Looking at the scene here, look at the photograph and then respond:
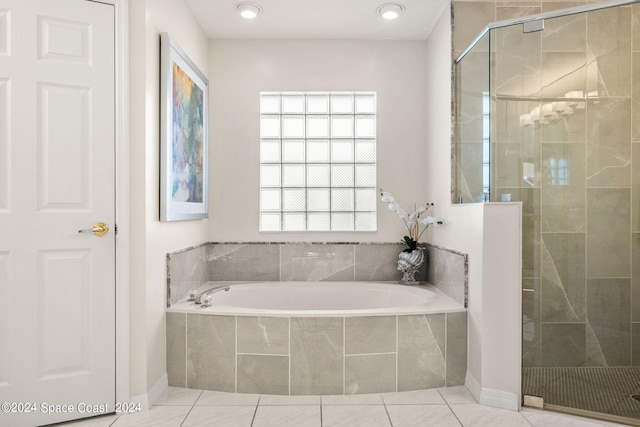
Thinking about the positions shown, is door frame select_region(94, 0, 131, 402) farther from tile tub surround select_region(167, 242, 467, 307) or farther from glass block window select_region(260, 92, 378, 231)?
glass block window select_region(260, 92, 378, 231)

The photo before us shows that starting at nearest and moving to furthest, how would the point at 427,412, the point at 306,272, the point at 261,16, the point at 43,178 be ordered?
the point at 43,178
the point at 427,412
the point at 261,16
the point at 306,272

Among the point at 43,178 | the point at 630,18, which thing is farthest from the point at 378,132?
the point at 43,178

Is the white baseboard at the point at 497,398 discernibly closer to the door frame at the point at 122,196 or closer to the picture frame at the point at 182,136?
the door frame at the point at 122,196

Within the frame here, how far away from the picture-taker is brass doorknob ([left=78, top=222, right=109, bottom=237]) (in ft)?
6.88

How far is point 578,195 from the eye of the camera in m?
2.21

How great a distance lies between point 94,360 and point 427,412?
169 centimetres

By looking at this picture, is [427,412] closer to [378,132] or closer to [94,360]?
[94,360]

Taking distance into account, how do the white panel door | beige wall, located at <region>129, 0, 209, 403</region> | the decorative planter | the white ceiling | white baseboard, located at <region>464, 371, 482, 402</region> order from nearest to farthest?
the white panel door → beige wall, located at <region>129, 0, 209, 403</region> → white baseboard, located at <region>464, 371, 482, 402</region> → the white ceiling → the decorative planter

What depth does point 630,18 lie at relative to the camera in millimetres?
2137

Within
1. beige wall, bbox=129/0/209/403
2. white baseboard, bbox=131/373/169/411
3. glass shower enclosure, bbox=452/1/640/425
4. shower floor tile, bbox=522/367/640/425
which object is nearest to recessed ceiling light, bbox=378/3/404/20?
glass shower enclosure, bbox=452/1/640/425

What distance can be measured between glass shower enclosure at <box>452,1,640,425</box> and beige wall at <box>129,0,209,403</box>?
1.85 m

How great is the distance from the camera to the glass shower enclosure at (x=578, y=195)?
2.17 metres

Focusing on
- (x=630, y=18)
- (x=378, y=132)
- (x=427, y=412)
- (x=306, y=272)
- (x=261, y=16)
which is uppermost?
(x=261, y=16)

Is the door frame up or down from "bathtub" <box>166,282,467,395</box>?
up
